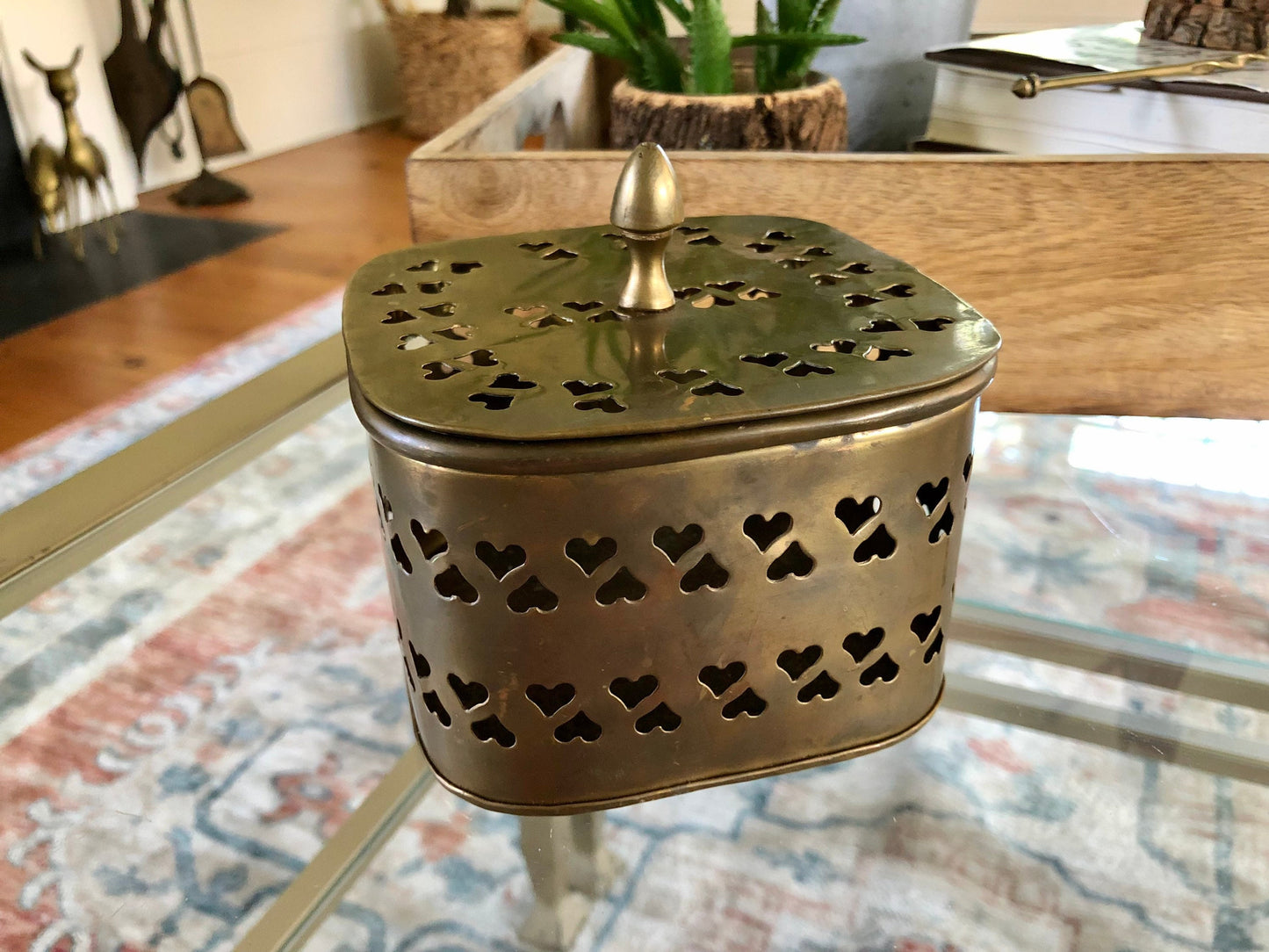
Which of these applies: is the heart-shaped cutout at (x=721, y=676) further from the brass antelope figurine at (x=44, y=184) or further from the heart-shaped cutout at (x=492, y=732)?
the brass antelope figurine at (x=44, y=184)

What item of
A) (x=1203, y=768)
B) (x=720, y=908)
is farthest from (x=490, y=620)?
(x=1203, y=768)

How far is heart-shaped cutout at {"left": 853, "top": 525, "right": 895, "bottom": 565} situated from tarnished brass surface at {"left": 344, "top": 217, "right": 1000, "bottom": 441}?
0.05 meters

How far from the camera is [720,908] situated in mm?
510

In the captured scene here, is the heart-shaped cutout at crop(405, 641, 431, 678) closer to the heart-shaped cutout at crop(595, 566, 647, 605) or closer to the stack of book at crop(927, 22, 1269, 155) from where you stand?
the heart-shaped cutout at crop(595, 566, 647, 605)

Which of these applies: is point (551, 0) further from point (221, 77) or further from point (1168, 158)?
point (221, 77)

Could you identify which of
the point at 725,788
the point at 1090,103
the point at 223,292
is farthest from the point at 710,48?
the point at 223,292

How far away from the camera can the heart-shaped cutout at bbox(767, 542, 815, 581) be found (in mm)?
288

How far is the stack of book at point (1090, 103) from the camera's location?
465 millimetres

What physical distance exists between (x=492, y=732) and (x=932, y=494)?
15 centimetres

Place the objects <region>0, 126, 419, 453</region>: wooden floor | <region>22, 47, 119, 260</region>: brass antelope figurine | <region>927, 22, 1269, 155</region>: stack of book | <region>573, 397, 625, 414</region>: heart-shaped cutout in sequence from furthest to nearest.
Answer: <region>22, 47, 119, 260</region>: brass antelope figurine < <region>0, 126, 419, 453</region>: wooden floor < <region>927, 22, 1269, 155</region>: stack of book < <region>573, 397, 625, 414</region>: heart-shaped cutout

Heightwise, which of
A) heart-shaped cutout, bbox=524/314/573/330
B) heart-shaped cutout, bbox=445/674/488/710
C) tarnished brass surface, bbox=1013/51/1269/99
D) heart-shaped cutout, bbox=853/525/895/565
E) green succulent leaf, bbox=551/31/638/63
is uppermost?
green succulent leaf, bbox=551/31/638/63

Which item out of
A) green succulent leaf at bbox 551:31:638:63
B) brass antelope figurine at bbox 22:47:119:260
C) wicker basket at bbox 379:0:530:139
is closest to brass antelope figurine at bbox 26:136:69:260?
brass antelope figurine at bbox 22:47:119:260

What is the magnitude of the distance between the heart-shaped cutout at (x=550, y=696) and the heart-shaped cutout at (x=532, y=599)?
3 cm

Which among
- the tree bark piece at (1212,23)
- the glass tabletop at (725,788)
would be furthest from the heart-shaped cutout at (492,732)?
the tree bark piece at (1212,23)
